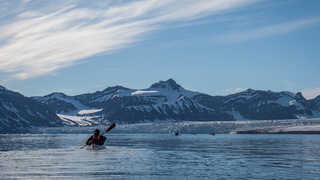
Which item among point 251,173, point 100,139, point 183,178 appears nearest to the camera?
point 183,178

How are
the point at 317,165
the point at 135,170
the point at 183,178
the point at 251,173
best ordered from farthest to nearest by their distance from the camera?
the point at 317,165
the point at 135,170
the point at 251,173
the point at 183,178

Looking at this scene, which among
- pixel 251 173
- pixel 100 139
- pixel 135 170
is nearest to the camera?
pixel 251 173

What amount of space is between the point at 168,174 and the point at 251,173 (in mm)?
5883

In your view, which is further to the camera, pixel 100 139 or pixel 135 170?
pixel 100 139

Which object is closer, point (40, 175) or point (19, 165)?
point (40, 175)

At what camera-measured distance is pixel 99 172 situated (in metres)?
34.3

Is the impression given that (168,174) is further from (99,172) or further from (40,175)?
(40,175)

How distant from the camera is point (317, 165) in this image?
37.7 meters

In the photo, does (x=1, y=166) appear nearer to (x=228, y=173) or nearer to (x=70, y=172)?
(x=70, y=172)

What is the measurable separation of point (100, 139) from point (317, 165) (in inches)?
1432

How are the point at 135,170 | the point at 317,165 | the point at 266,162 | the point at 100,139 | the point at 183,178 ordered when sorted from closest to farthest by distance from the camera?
the point at 183,178, the point at 135,170, the point at 317,165, the point at 266,162, the point at 100,139

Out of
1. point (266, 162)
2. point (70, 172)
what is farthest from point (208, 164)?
point (70, 172)

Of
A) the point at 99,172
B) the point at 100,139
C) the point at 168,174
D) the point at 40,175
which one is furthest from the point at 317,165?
the point at 100,139

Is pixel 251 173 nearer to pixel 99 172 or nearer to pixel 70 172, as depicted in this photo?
pixel 99 172
